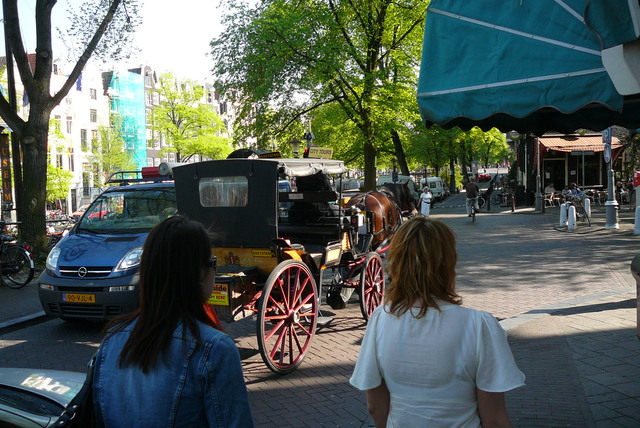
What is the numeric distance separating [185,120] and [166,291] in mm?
54282

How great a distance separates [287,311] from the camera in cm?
611

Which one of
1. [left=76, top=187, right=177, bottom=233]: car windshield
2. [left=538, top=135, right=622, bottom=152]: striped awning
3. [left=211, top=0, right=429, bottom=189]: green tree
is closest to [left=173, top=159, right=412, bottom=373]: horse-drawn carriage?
[left=76, top=187, right=177, bottom=233]: car windshield

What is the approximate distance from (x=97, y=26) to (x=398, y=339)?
12.8 meters

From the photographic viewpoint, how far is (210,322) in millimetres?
1850

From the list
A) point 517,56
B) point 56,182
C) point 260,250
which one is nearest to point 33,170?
point 260,250

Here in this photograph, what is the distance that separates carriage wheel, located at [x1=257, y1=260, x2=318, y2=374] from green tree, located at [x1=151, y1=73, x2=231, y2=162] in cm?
4765

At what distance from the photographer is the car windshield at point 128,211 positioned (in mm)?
8609

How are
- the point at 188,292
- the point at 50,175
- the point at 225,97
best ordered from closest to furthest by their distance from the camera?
the point at 188,292, the point at 225,97, the point at 50,175

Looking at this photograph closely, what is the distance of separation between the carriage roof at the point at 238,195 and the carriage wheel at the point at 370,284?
165cm

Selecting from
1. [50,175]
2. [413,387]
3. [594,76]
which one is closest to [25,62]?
[594,76]

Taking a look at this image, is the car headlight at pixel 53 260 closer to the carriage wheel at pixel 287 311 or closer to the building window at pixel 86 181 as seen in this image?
the carriage wheel at pixel 287 311

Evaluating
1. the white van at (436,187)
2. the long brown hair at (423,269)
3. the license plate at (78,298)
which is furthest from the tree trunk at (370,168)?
the long brown hair at (423,269)

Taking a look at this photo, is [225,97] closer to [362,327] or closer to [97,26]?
[97,26]

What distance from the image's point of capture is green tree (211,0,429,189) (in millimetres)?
22469
